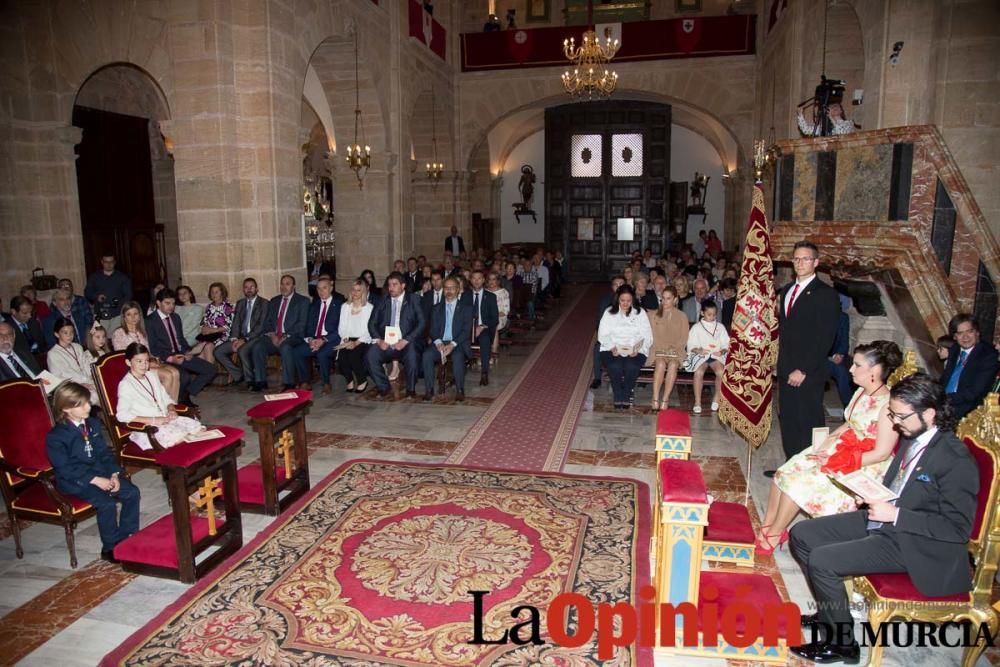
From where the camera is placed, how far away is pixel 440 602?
379 centimetres

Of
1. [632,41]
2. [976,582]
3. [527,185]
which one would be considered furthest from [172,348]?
[527,185]

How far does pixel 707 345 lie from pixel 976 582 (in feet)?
14.4

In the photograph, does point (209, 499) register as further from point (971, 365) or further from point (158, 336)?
point (971, 365)

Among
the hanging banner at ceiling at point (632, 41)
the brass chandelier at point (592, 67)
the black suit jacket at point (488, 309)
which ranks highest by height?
the hanging banner at ceiling at point (632, 41)

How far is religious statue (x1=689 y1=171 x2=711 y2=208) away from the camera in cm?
2166

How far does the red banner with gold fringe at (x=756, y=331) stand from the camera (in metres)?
5.14

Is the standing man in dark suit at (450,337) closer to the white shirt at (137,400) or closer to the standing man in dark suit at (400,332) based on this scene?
the standing man in dark suit at (400,332)

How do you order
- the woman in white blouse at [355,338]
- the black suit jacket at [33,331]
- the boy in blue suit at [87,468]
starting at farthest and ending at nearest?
the woman in white blouse at [355,338] → the black suit jacket at [33,331] → the boy in blue suit at [87,468]

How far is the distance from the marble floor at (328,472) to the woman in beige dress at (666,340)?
1.06 feet

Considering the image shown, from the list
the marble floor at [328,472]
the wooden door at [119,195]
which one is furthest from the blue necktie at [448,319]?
the wooden door at [119,195]

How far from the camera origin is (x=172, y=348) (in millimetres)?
7965

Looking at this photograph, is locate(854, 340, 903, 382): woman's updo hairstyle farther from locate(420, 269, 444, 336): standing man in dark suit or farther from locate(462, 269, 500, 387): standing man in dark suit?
locate(420, 269, 444, 336): standing man in dark suit

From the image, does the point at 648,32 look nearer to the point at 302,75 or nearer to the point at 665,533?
the point at 302,75

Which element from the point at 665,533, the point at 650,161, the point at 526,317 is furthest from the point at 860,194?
the point at 650,161
